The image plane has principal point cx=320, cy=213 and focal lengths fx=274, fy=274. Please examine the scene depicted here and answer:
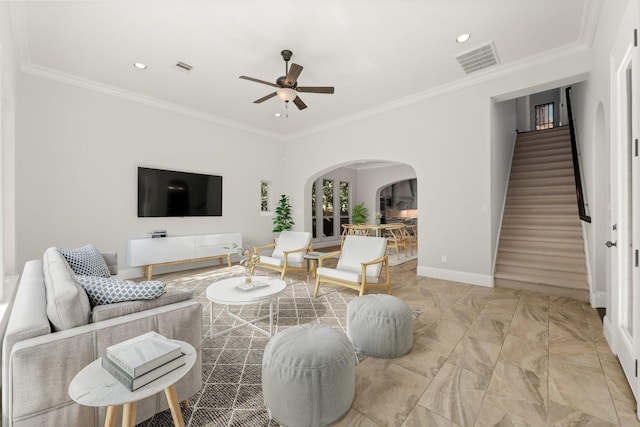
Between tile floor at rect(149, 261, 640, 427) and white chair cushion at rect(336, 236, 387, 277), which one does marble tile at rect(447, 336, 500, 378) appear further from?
white chair cushion at rect(336, 236, 387, 277)

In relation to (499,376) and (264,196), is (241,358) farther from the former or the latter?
(264,196)

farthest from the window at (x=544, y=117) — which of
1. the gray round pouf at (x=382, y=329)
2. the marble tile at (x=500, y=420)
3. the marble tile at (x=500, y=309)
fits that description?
the marble tile at (x=500, y=420)

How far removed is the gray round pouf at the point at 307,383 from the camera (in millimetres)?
1582

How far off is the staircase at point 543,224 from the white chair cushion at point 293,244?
10.6ft

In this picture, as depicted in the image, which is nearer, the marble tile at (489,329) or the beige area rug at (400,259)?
the marble tile at (489,329)

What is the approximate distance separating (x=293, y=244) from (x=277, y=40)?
130 inches

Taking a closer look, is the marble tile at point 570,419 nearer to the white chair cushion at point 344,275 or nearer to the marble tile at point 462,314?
the marble tile at point 462,314

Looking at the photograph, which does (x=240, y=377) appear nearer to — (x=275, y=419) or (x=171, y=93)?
(x=275, y=419)

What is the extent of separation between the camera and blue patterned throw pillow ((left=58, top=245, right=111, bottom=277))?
260 cm

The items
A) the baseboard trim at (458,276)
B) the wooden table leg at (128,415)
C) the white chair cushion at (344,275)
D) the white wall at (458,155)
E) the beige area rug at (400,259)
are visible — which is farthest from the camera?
the beige area rug at (400,259)

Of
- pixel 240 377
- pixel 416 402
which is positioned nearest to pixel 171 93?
pixel 240 377

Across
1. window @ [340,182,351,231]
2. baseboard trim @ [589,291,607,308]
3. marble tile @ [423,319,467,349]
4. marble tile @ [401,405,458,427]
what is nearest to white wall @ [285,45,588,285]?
baseboard trim @ [589,291,607,308]

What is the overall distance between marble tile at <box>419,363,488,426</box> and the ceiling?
11.5ft

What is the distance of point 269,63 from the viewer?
3936 mm
